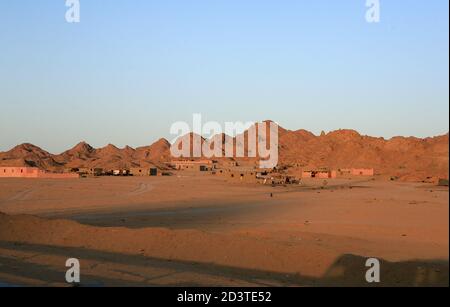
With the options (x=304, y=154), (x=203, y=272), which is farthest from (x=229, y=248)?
(x=304, y=154)

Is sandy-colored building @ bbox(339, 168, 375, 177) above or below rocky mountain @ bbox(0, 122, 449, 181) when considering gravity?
below

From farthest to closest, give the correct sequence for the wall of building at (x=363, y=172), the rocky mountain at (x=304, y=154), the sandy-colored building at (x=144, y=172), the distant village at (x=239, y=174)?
the rocky mountain at (x=304, y=154) → the sandy-colored building at (x=144, y=172) → the wall of building at (x=363, y=172) → the distant village at (x=239, y=174)

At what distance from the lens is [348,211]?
29.7 meters

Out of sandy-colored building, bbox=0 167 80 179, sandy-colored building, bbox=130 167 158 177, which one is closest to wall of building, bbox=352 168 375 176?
sandy-colored building, bbox=130 167 158 177

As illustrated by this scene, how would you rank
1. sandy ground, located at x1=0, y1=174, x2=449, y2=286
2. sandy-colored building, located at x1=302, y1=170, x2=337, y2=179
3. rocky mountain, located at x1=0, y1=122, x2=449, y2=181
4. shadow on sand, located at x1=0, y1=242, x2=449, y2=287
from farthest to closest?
rocky mountain, located at x1=0, y1=122, x2=449, y2=181
sandy-colored building, located at x1=302, y1=170, x2=337, y2=179
sandy ground, located at x1=0, y1=174, x2=449, y2=286
shadow on sand, located at x1=0, y1=242, x2=449, y2=287

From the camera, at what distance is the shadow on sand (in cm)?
1052

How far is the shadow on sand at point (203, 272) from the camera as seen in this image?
10.5 metres

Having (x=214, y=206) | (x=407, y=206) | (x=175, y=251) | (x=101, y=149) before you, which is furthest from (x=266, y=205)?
(x=101, y=149)

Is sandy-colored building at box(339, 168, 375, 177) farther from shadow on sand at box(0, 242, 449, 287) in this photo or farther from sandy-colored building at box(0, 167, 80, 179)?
shadow on sand at box(0, 242, 449, 287)

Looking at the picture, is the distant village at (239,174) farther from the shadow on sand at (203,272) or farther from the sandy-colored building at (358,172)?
the shadow on sand at (203,272)

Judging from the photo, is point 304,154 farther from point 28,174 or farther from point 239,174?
point 28,174

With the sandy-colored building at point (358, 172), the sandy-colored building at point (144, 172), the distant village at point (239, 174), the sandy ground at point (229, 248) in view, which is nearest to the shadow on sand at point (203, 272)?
the sandy ground at point (229, 248)
